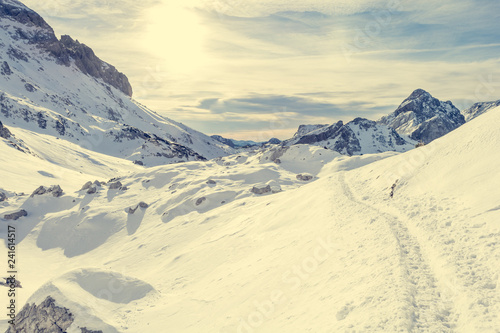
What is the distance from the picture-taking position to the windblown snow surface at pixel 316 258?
40.6 ft

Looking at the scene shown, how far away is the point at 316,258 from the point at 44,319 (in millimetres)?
15772

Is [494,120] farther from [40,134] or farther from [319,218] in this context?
[40,134]

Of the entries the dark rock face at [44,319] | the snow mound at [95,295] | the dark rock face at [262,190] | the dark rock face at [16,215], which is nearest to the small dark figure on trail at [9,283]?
the dark rock face at [44,319]

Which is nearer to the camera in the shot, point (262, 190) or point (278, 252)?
point (278, 252)

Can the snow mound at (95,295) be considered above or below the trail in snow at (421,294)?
below

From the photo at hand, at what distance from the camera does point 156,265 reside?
33875 millimetres

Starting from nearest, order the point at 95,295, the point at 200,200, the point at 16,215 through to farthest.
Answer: the point at 95,295
the point at 200,200
the point at 16,215

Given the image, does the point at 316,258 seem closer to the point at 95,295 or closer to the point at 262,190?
the point at 95,295

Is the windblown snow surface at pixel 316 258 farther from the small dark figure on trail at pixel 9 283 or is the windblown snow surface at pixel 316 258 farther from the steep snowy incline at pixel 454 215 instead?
the small dark figure on trail at pixel 9 283

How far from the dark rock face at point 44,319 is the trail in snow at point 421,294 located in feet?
55.8

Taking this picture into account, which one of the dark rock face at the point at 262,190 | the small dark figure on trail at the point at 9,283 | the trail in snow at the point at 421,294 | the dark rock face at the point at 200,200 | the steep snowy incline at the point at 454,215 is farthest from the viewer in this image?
the dark rock face at the point at 262,190

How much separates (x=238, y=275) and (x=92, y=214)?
119ft

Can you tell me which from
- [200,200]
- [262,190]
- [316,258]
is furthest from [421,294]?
[200,200]

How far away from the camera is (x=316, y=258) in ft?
61.2
